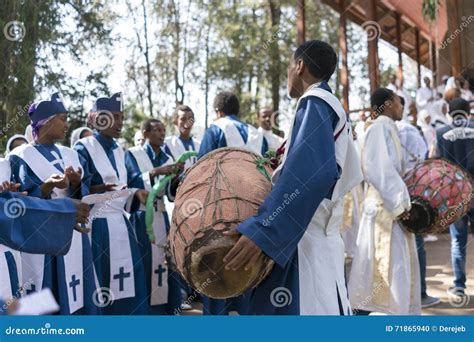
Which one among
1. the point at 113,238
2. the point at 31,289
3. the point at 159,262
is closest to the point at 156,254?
the point at 159,262

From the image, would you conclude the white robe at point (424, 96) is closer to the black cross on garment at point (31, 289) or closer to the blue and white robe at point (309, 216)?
the black cross on garment at point (31, 289)

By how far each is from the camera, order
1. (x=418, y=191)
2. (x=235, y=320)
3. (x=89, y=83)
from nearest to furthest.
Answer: (x=235, y=320) < (x=418, y=191) < (x=89, y=83)

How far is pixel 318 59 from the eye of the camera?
3062 mm

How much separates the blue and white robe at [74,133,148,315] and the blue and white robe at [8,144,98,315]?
36cm

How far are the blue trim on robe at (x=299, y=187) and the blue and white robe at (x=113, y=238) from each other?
9.97 feet

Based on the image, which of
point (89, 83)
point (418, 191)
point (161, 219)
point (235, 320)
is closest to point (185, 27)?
point (89, 83)

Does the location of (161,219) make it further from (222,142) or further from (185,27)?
(185,27)

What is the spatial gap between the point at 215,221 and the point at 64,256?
8.13ft

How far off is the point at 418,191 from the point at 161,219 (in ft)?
8.08

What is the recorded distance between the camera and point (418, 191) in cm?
540

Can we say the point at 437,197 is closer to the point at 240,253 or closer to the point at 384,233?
the point at 384,233

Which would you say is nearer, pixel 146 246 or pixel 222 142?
pixel 222 142

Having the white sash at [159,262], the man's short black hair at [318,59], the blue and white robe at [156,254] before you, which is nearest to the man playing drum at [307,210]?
the man's short black hair at [318,59]

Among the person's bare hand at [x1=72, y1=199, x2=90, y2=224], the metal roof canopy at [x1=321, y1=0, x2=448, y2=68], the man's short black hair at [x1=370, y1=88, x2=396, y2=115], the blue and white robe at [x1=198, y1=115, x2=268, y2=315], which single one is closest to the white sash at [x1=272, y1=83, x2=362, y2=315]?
the person's bare hand at [x1=72, y1=199, x2=90, y2=224]
